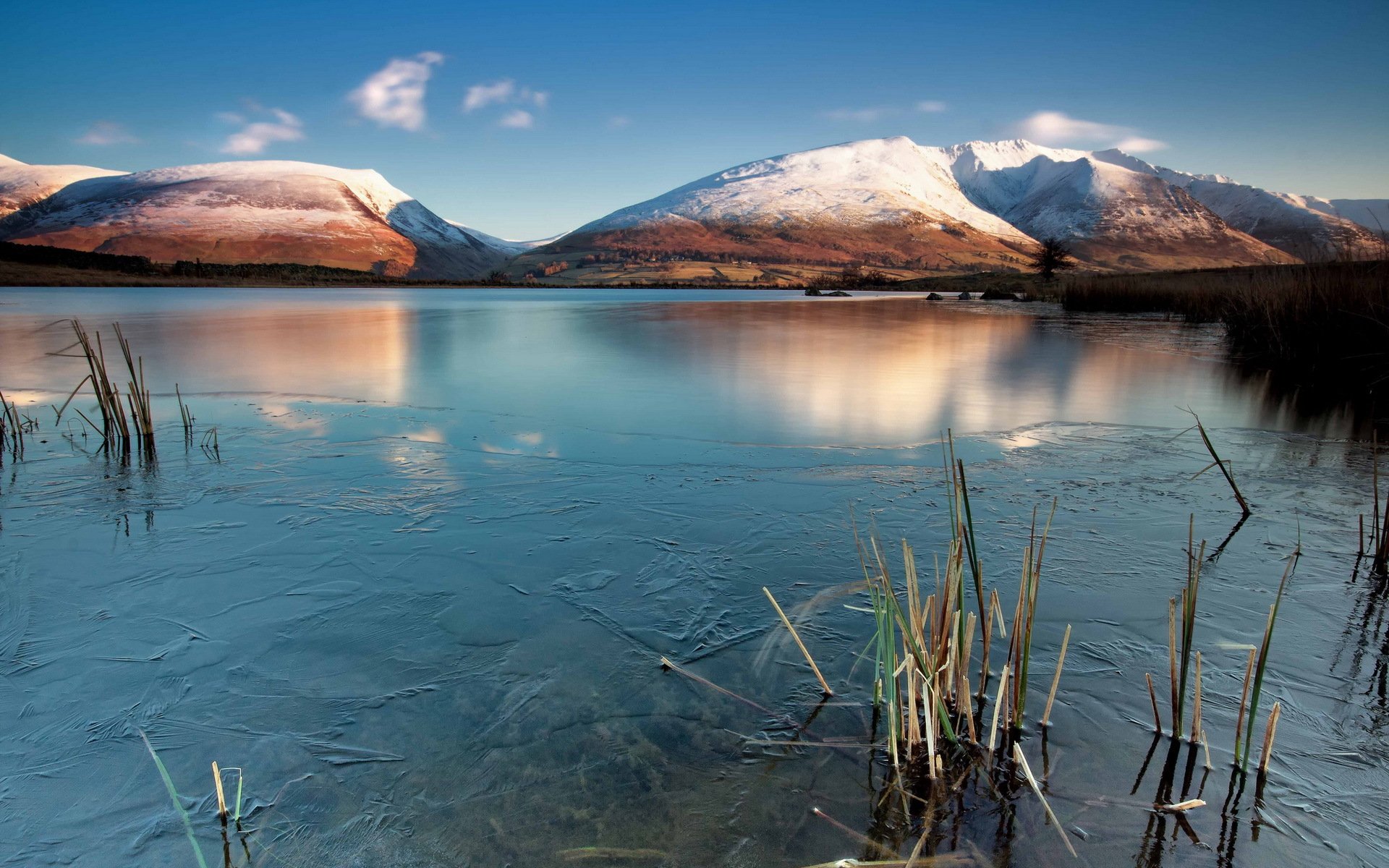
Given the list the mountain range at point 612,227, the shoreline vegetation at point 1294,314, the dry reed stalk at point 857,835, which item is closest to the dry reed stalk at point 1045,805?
Result: the dry reed stalk at point 857,835

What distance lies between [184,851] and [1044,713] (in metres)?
2.44

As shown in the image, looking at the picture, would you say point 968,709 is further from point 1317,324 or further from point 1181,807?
point 1317,324

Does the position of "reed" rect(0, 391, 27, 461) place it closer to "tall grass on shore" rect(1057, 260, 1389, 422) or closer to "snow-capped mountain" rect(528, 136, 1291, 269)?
"tall grass on shore" rect(1057, 260, 1389, 422)

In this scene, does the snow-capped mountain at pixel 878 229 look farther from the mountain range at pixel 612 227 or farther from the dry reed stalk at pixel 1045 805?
the dry reed stalk at pixel 1045 805

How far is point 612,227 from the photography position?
17138cm

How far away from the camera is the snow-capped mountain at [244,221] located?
12319cm

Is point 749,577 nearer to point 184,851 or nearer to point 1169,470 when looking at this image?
point 184,851

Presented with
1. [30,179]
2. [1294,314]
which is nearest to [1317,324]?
[1294,314]

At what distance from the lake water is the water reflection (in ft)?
0.79

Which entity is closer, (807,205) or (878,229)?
(878,229)

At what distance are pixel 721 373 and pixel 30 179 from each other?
210m

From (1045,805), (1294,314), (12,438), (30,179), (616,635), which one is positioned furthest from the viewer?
(30,179)

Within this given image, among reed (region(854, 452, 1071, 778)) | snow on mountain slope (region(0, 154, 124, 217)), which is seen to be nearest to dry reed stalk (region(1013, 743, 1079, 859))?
reed (region(854, 452, 1071, 778))

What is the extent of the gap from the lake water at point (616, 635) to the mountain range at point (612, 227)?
3817 inches
